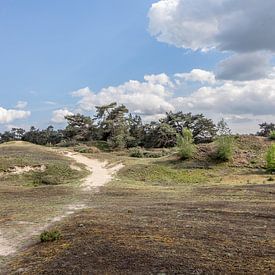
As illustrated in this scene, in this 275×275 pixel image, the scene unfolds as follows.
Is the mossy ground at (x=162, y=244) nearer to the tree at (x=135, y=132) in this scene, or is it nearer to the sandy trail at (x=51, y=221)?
the sandy trail at (x=51, y=221)

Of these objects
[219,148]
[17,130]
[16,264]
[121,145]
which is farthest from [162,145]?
[16,264]

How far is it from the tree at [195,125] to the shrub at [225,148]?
33.3 meters

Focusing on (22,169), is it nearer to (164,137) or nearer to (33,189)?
(33,189)

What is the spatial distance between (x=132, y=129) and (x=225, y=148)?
151 ft

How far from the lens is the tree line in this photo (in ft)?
269

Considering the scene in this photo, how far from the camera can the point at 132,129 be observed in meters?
92.8

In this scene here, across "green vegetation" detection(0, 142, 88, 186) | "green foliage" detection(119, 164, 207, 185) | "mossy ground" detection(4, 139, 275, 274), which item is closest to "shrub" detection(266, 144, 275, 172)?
"green foliage" detection(119, 164, 207, 185)

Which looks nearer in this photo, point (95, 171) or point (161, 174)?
point (161, 174)

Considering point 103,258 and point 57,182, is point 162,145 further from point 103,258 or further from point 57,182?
point 103,258

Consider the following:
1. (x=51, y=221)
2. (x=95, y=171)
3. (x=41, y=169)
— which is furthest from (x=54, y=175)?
(x=51, y=221)

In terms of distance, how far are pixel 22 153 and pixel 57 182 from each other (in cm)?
1629

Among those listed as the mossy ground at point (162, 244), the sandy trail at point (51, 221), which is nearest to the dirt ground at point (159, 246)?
the mossy ground at point (162, 244)

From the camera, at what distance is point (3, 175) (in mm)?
42469

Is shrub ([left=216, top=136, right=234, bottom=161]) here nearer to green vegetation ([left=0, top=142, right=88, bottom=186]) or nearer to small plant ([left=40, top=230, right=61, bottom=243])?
green vegetation ([left=0, top=142, right=88, bottom=186])
